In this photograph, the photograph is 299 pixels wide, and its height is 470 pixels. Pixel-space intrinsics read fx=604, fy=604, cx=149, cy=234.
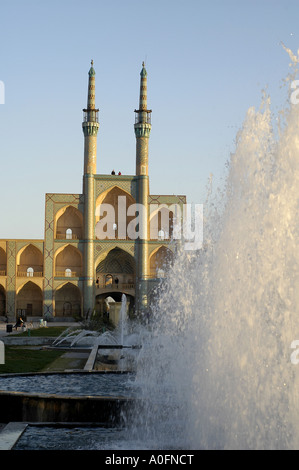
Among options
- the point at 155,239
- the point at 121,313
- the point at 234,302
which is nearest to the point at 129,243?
the point at 155,239

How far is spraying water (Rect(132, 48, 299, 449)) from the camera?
14.4 ft

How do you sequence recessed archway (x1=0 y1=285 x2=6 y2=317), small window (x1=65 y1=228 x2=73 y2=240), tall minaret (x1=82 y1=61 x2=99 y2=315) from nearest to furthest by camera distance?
tall minaret (x1=82 y1=61 x2=99 y2=315) < small window (x1=65 y1=228 x2=73 y2=240) < recessed archway (x1=0 y1=285 x2=6 y2=317)

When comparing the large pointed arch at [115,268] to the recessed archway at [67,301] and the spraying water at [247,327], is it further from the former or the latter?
the spraying water at [247,327]

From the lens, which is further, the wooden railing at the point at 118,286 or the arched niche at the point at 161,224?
the arched niche at the point at 161,224

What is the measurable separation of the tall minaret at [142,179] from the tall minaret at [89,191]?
7.41 feet

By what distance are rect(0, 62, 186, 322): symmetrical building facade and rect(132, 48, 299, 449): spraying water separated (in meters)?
24.0

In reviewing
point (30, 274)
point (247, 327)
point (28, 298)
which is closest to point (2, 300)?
point (28, 298)

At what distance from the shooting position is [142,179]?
31375 mm

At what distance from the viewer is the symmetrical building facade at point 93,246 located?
101 ft

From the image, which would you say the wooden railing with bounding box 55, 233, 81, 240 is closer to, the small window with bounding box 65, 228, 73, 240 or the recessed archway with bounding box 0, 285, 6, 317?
the small window with bounding box 65, 228, 73, 240

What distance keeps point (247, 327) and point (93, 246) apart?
26359 mm

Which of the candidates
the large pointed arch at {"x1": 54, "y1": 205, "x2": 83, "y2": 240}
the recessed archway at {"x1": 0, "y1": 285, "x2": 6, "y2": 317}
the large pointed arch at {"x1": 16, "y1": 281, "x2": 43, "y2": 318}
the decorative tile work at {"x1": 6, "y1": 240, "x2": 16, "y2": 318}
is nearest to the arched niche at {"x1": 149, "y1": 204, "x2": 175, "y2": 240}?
the large pointed arch at {"x1": 54, "y1": 205, "x2": 83, "y2": 240}

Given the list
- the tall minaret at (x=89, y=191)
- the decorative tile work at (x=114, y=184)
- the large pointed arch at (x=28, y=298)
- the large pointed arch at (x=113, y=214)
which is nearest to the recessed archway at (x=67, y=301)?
the large pointed arch at (x=28, y=298)

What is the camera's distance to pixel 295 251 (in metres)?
4.75
